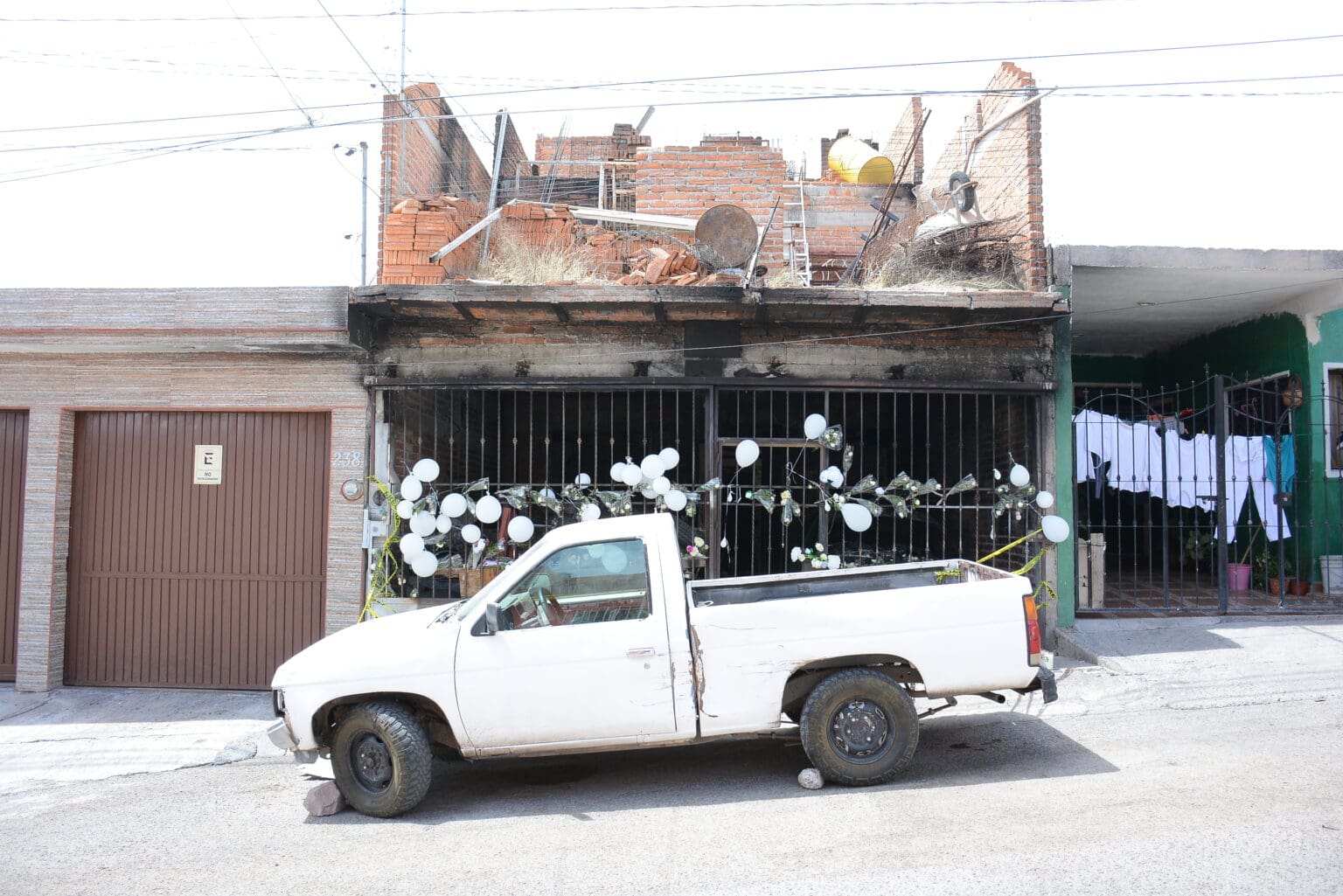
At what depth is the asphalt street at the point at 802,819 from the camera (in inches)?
149

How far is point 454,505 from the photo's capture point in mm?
7859

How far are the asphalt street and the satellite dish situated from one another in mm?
4583

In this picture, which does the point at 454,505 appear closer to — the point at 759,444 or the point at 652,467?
the point at 652,467

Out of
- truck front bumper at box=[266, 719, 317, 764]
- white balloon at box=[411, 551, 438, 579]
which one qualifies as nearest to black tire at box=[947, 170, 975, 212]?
white balloon at box=[411, 551, 438, 579]

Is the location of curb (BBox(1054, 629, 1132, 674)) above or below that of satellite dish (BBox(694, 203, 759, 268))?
below

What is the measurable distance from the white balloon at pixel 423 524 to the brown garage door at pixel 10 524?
4089mm

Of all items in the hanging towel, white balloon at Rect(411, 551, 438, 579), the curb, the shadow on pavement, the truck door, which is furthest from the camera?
the hanging towel

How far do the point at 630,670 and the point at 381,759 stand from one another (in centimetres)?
156

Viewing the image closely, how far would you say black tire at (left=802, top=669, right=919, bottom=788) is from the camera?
497cm

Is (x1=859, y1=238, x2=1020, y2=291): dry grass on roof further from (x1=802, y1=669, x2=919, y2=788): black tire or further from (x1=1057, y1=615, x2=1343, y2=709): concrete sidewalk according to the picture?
(x1=802, y1=669, x2=919, y2=788): black tire

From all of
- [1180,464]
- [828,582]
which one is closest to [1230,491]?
[1180,464]

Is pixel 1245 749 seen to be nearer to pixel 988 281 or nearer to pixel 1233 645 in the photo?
pixel 1233 645

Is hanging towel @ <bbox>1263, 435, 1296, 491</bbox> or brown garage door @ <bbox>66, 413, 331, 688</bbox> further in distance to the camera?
hanging towel @ <bbox>1263, 435, 1296, 491</bbox>

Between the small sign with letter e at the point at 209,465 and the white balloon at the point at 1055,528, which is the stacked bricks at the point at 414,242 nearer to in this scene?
the small sign with letter e at the point at 209,465
